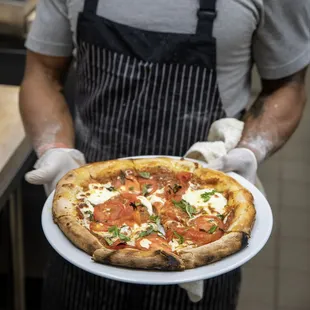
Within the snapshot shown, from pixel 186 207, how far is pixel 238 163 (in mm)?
177

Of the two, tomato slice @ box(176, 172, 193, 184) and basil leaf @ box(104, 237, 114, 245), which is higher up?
basil leaf @ box(104, 237, 114, 245)

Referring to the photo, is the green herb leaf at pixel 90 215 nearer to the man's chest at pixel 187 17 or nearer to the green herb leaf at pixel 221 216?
the green herb leaf at pixel 221 216

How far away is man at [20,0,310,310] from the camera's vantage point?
1307 mm

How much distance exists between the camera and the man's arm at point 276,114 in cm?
137

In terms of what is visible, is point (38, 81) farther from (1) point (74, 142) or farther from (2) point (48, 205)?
(2) point (48, 205)

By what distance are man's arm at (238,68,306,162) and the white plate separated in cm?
30

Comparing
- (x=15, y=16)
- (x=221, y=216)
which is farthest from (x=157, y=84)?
(x=15, y=16)

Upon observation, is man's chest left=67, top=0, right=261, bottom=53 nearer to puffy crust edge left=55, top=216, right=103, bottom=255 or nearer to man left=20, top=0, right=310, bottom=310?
man left=20, top=0, right=310, bottom=310

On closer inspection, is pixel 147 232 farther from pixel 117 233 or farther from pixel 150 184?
pixel 150 184

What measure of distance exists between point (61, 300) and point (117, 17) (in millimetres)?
668

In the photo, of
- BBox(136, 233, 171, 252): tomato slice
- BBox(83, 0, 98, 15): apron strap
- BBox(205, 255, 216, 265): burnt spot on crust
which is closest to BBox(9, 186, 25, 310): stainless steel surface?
BBox(83, 0, 98, 15): apron strap

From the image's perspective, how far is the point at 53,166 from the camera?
4.01ft

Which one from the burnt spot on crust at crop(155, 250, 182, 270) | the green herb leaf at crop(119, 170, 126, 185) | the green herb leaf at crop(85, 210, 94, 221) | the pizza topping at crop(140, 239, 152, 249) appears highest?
the burnt spot on crust at crop(155, 250, 182, 270)

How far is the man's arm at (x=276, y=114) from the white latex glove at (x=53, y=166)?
0.36 metres
